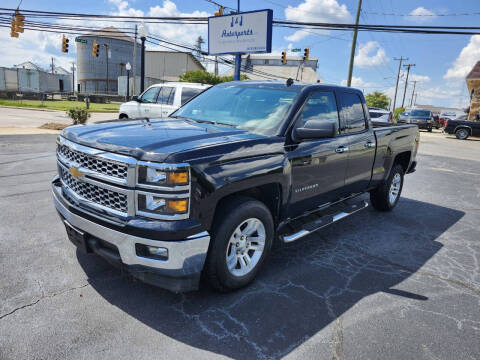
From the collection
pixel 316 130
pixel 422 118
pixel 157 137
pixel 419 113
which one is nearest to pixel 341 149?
pixel 316 130

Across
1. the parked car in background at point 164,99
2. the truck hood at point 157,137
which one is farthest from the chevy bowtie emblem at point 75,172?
the parked car in background at point 164,99

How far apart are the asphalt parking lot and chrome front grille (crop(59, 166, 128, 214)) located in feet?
2.84

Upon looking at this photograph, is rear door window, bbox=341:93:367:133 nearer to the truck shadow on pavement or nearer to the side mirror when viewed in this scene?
the side mirror

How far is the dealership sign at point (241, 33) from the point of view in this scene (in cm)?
1767

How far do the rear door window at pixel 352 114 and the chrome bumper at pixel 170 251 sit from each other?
2596 millimetres

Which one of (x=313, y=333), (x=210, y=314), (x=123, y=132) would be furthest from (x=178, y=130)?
(x=313, y=333)

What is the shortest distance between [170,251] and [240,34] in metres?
18.2

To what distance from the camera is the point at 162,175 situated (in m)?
2.53

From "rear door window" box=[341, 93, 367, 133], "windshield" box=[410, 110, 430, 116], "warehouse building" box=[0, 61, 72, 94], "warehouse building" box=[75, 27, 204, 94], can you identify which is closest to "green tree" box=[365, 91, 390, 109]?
"warehouse building" box=[75, 27, 204, 94]

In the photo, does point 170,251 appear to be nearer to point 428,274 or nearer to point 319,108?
point 319,108

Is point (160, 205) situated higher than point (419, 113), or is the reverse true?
point (419, 113)

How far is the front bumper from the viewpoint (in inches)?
102

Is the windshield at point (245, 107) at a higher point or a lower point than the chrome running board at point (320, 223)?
higher

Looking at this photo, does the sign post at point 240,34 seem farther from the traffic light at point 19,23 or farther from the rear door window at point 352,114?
the rear door window at point 352,114
